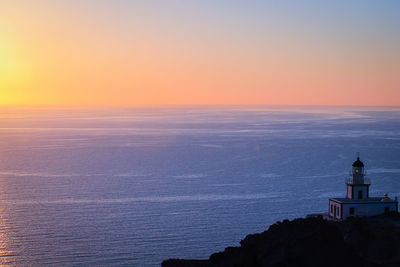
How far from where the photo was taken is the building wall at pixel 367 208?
2719 centimetres

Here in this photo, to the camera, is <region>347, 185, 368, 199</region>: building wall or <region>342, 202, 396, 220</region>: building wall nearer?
<region>342, 202, 396, 220</region>: building wall

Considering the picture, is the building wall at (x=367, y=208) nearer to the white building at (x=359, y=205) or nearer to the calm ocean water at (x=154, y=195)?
the white building at (x=359, y=205)

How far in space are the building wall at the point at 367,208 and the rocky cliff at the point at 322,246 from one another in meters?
3.16

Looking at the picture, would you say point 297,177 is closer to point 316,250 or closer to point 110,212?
point 110,212

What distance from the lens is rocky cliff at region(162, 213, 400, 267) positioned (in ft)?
65.2

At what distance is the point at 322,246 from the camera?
20.4 meters

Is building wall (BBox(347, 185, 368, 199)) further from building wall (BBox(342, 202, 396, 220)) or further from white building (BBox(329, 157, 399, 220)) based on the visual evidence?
building wall (BBox(342, 202, 396, 220))

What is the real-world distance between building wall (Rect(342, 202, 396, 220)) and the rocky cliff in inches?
124

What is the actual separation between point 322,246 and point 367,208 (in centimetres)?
825

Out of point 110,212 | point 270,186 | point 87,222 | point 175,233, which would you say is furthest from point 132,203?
point 270,186

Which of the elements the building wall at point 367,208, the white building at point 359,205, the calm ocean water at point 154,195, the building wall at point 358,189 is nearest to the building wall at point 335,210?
the white building at point 359,205

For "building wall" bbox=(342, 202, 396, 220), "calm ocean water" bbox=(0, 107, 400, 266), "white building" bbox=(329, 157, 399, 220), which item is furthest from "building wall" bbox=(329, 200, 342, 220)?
"calm ocean water" bbox=(0, 107, 400, 266)

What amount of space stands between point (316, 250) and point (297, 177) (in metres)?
37.1

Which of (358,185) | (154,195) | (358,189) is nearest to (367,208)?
(358,189)
